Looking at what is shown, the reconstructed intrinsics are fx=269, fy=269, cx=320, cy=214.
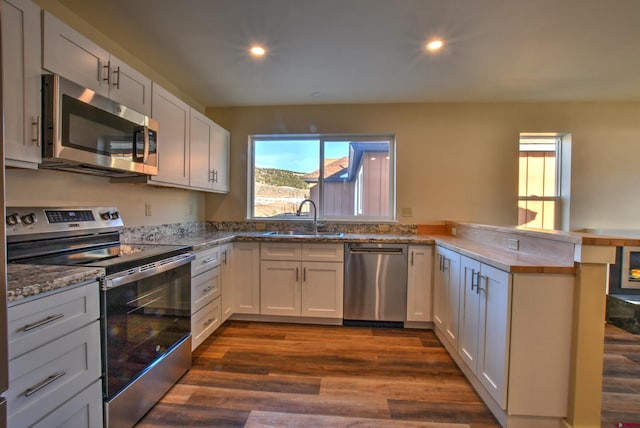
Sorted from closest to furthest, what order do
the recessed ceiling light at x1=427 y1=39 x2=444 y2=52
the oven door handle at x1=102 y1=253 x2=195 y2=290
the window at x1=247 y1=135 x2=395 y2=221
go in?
the oven door handle at x1=102 y1=253 x2=195 y2=290 → the recessed ceiling light at x1=427 y1=39 x2=444 y2=52 → the window at x1=247 y1=135 x2=395 y2=221

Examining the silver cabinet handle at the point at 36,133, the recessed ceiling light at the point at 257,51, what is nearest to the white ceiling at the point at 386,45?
the recessed ceiling light at the point at 257,51

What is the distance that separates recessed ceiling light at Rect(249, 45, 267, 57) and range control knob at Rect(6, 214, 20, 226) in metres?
1.80

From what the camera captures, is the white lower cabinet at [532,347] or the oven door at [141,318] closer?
the oven door at [141,318]

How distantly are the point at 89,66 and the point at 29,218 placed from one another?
0.90m

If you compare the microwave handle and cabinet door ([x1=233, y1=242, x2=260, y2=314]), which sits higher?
the microwave handle

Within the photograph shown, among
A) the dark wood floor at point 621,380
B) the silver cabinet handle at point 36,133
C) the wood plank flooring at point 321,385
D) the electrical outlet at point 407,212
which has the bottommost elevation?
the wood plank flooring at point 321,385

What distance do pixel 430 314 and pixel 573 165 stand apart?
242 cm

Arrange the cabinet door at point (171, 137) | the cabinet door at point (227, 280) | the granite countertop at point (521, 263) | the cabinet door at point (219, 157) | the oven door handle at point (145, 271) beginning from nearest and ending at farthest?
1. the oven door handle at point (145, 271)
2. the granite countertop at point (521, 263)
3. the cabinet door at point (171, 137)
4. the cabinet door at point (227, 280)
5. the cabinet door at point (219, 157)

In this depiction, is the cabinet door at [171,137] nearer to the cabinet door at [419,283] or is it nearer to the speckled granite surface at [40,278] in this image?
the speckled granite surface at [40,278]

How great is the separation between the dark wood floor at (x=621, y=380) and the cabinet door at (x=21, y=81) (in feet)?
10.8

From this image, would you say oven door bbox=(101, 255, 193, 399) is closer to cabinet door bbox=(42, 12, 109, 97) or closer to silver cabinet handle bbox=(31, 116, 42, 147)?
silver cabinet handle bbox=(31, 116, 42, 147)

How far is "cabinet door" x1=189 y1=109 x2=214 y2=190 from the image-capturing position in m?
2.54

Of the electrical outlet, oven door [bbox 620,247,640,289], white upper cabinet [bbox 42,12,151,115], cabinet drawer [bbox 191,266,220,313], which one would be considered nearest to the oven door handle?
cabinet drawer [bbox 191,266,220,313]

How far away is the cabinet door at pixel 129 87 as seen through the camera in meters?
1.68
